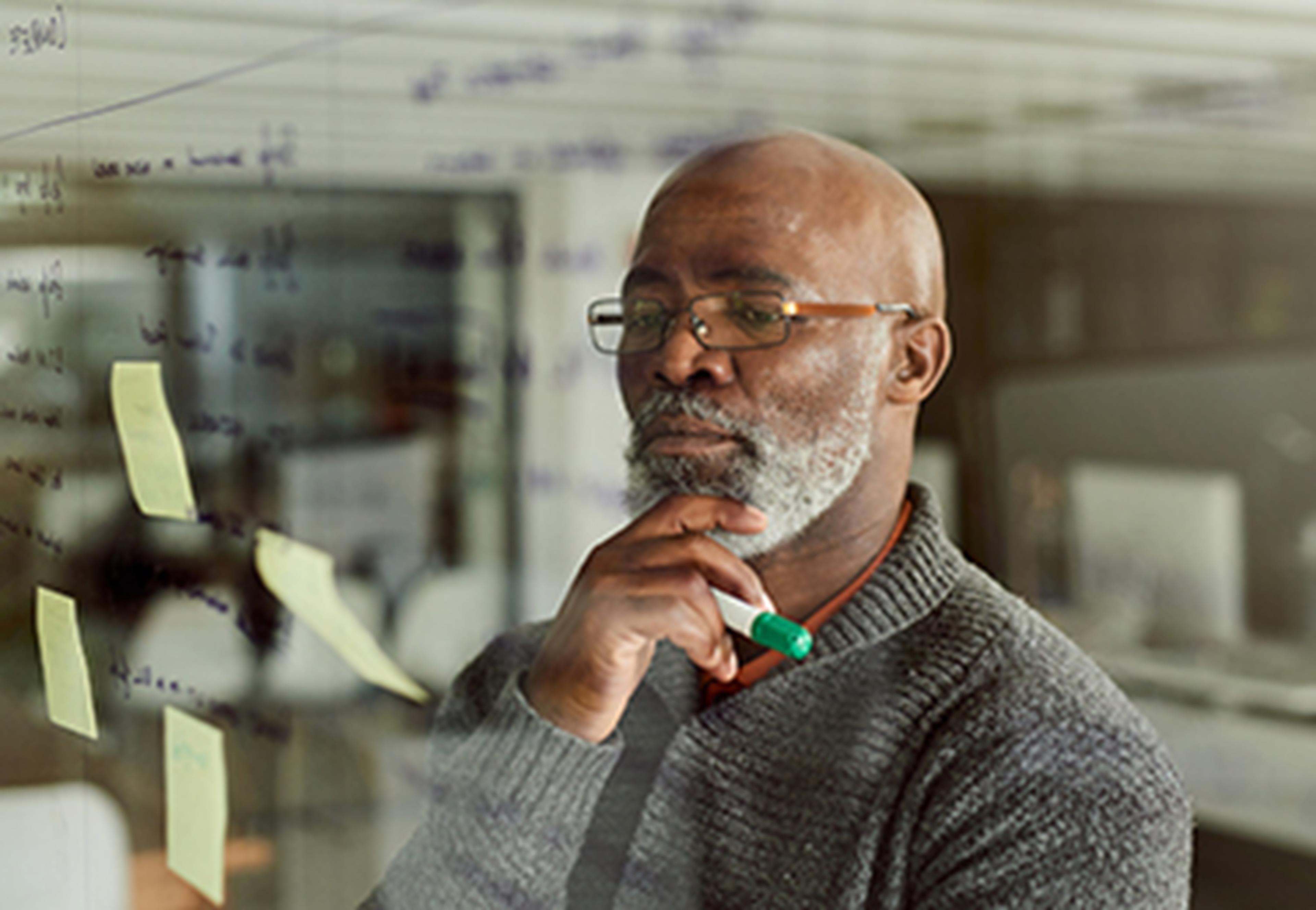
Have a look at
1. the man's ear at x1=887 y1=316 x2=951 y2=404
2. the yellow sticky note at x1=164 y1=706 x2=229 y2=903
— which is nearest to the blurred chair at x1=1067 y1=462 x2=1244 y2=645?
the man's ear at x1=887 y1=316 x2=951 y2=404

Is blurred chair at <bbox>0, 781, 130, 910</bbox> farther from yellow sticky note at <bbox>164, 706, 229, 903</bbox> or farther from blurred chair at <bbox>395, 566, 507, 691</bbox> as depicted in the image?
blurred chair at <bbox>395, 566, 507, 691</bbox>

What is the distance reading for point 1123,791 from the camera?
1.70 feet

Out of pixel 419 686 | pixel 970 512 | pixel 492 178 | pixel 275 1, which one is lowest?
pixel 419 686

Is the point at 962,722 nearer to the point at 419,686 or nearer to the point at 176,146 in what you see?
the point at 419,686

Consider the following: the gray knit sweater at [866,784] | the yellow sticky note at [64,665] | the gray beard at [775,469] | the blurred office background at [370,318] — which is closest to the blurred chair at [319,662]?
the blurred office background at [370,318]

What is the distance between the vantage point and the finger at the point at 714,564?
0.54 meters

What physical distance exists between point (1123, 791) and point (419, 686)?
39cm

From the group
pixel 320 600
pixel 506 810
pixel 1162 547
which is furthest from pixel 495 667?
pixel 1162 547

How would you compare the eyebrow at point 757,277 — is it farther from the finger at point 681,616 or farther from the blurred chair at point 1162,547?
the blurred chair at point 1162,547

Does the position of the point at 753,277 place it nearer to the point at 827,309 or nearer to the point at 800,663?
the point at 827,309

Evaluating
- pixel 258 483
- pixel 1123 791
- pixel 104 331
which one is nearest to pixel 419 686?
pixel 258 483

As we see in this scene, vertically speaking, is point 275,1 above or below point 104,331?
above

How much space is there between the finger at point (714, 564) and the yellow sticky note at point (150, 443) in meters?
0.35

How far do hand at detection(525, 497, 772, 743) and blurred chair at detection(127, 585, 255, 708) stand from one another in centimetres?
27
